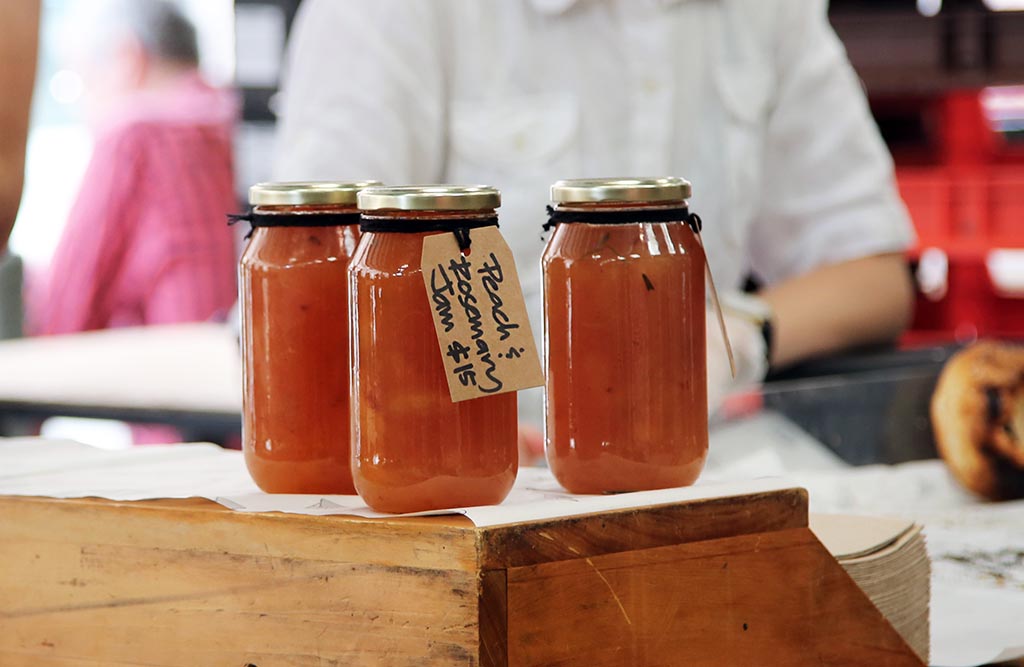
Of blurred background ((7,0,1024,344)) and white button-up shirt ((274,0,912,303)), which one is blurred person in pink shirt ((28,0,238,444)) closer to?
blurred background ((7,0,1024,344))

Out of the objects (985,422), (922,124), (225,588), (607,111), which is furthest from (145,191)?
(225,588)

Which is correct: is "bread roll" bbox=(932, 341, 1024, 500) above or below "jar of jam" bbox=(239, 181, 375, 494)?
below

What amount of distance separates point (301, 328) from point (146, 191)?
3061 millimetres

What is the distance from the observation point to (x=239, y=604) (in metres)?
0.83

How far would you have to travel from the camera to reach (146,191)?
12.3 ft

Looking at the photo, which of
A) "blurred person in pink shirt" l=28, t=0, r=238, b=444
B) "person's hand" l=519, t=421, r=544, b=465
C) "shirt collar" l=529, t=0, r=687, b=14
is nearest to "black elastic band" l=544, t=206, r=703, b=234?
"person's hand" l=519, t=421, r=544, b=465

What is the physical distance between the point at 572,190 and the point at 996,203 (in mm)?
3390

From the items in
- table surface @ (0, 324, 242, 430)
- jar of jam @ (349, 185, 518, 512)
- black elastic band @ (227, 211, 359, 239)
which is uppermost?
black elastic band @ (227, 211, 359, 239)

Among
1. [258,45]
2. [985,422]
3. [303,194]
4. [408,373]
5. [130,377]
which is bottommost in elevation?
[130,377]

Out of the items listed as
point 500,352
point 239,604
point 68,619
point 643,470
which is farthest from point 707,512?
point 68,619

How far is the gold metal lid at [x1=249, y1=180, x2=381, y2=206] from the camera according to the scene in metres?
0.86

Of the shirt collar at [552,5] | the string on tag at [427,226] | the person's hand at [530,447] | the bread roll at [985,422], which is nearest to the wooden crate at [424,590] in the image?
the string on tag at [427,226]

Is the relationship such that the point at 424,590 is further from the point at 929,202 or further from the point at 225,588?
the point at 929,202

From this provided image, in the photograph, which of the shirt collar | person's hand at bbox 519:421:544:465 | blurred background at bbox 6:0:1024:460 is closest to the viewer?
person's hand at bbox 519:421:544:465
